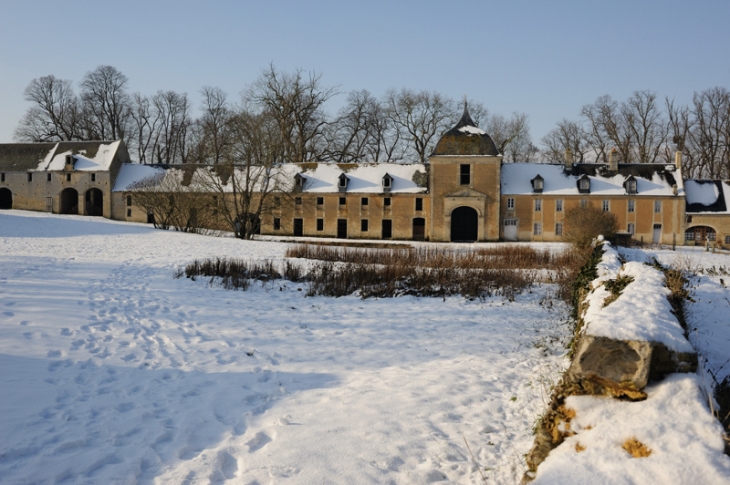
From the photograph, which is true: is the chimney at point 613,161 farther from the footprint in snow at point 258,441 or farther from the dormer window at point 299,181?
the footprint in snow at point 258,441

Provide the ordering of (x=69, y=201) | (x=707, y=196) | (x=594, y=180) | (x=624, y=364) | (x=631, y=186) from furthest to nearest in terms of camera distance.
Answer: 1. (x=69, y=201)
2. (x=594, y=180)
3. (x=707, y=196)
4. (x=631, y=186)
5. (x=624, y=364)

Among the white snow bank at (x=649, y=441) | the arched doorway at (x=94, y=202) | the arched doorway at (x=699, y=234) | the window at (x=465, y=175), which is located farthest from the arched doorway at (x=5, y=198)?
the arched doorway at (x=699, y=234)

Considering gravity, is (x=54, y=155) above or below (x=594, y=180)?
above

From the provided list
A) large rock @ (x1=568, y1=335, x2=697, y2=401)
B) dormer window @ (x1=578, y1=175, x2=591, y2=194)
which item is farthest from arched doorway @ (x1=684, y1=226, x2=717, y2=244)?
large rock @ (x1=568, y1=335, x2=697, y2=401)

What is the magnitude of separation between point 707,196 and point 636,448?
1773 inches

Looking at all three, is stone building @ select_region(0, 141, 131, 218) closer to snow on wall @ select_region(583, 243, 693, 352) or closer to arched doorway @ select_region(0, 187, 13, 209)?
arched doorway @ select_region(0, 187, 13, 209)

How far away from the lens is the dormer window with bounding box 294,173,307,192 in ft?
139

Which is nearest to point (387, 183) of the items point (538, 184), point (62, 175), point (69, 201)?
point (538, 184)

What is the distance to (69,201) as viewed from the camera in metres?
47.2

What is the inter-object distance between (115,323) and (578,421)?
24.5 ft

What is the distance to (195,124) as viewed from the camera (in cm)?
6091

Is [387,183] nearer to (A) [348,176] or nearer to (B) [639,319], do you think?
(A) [348,176]

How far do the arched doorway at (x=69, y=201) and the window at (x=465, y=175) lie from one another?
34.8 meters

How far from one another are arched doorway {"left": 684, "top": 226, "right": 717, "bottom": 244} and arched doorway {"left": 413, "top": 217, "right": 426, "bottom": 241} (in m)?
20.3
